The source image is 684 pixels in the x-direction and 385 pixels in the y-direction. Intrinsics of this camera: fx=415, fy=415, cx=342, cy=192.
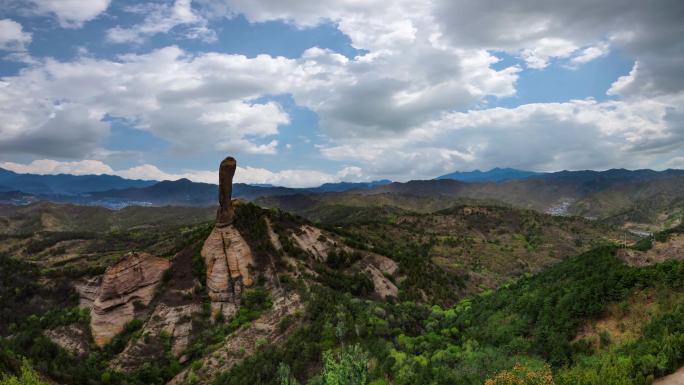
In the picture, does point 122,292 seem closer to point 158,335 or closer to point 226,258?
point 158,335

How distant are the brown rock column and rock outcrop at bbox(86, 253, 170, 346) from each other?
39.7ft

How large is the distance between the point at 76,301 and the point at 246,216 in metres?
30.1

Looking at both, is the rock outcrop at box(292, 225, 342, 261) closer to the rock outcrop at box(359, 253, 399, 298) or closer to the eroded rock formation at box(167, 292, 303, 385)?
the rock outcrop at box(359, 253, 399, 298)

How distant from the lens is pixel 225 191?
69.7 m

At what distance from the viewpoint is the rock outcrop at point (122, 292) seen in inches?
2215

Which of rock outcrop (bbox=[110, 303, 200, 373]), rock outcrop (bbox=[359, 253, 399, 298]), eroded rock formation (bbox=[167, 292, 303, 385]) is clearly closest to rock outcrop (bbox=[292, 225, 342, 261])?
rock outcrop (bbox=[359, 253, 399, 298])

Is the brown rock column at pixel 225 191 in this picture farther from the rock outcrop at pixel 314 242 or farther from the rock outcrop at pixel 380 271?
the rock outcrop at pixel 380 271

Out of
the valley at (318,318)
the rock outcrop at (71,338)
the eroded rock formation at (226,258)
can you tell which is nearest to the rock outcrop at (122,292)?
the valley at (318,318)

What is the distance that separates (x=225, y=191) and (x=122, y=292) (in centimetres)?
2140

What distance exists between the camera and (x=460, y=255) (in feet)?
455

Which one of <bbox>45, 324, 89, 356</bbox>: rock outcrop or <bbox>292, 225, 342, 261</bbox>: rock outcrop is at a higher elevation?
<bbox>292, 225, 342, 261</bbox>: rock outcrop

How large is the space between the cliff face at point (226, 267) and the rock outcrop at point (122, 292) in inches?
298

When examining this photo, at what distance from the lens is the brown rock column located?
6956 centimetres

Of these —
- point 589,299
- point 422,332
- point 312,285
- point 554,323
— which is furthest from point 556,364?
point 312,285
